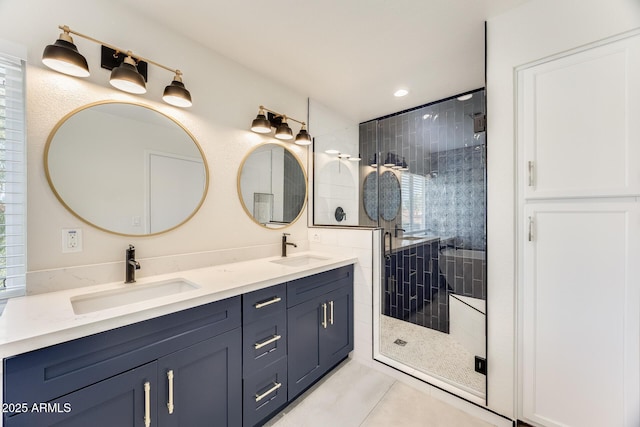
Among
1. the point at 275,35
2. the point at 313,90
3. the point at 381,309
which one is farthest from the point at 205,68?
the point at 381,309

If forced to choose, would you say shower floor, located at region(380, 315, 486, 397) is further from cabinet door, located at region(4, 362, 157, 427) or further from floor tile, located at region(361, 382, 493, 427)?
cabinet door, located at region(4, 362, 157, 427)

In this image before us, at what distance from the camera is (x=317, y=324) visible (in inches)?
75.8

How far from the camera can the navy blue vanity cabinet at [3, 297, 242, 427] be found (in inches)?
34.3

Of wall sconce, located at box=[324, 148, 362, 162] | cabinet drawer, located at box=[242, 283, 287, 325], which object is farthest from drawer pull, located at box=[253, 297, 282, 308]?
wall sconce, located at box=[324, 148, 362, 162]

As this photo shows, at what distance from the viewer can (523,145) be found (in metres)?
1.54

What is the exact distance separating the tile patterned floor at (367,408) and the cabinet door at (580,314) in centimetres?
49

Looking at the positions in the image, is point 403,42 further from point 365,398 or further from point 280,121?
point 365,398

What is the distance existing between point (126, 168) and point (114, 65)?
0.59 metres

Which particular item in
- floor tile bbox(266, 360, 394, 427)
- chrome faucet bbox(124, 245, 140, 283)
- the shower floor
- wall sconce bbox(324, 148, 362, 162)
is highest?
wall sconce bbox(324, 148, 362, 162)

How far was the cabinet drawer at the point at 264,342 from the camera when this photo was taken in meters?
1.45

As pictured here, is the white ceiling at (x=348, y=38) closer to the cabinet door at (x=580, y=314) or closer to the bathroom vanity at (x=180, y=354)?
the cabinet door at (x=580, y=314)

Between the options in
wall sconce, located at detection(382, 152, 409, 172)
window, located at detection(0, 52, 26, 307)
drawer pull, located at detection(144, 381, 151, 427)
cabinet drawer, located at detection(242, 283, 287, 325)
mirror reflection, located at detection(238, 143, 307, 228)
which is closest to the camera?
drawer pull, located at detection(144, 381, 151, 427)

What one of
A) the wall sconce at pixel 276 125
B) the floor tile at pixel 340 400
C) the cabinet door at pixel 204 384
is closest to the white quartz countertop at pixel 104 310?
the cabinet door at pixel 204 384

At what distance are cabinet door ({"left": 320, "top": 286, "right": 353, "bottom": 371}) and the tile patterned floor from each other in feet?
0.59
